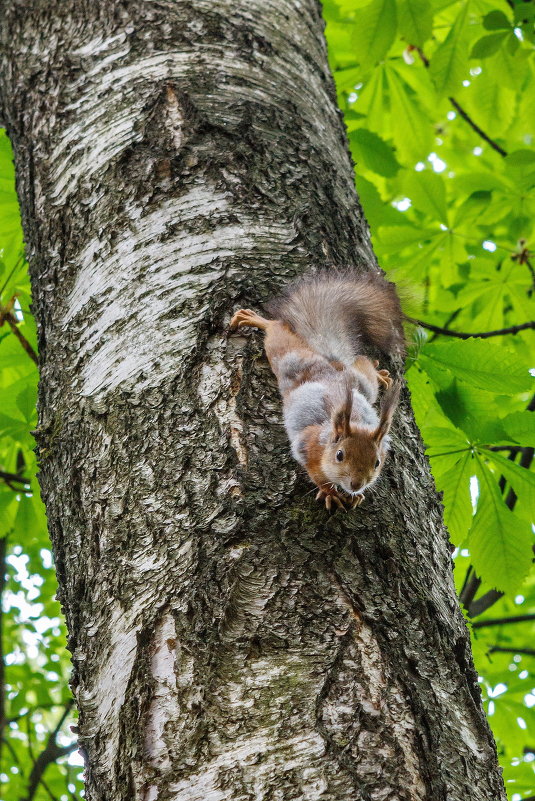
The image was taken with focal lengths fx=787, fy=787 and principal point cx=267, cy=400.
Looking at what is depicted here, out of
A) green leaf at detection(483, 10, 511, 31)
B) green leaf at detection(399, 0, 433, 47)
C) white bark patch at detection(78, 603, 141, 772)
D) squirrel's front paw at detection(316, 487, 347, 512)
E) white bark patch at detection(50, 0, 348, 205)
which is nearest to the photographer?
white bark patch at detection(78, 603, 141, 772)

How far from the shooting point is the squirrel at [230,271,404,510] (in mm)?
1606

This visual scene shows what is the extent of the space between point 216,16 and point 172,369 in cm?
112

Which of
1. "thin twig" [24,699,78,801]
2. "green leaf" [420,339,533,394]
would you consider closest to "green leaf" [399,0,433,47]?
"green leaf" [420,339,533,394]

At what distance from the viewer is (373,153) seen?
3197 millimetres

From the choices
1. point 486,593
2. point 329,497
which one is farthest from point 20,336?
point 486,593

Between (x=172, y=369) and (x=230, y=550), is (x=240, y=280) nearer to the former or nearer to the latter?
(x=172, y=369)

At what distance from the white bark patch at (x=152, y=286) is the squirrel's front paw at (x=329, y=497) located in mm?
382

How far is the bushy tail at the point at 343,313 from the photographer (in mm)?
1766

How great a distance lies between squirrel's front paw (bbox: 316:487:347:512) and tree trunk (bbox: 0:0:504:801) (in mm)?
41

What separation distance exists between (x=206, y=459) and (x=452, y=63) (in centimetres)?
231

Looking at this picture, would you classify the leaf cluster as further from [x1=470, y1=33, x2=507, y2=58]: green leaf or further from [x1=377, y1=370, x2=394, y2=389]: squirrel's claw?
[x1=377, y1=370, x2=394, y2=389]: squirrel's claw

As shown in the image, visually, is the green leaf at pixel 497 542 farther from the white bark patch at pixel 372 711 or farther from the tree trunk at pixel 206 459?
the white bark patch at pixel 372 711

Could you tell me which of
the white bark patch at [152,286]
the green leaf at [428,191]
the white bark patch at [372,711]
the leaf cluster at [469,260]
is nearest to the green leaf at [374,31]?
the leaf cluster at [469,260]

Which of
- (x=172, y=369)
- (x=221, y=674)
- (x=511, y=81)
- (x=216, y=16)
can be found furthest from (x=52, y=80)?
(x=511, y=81)
